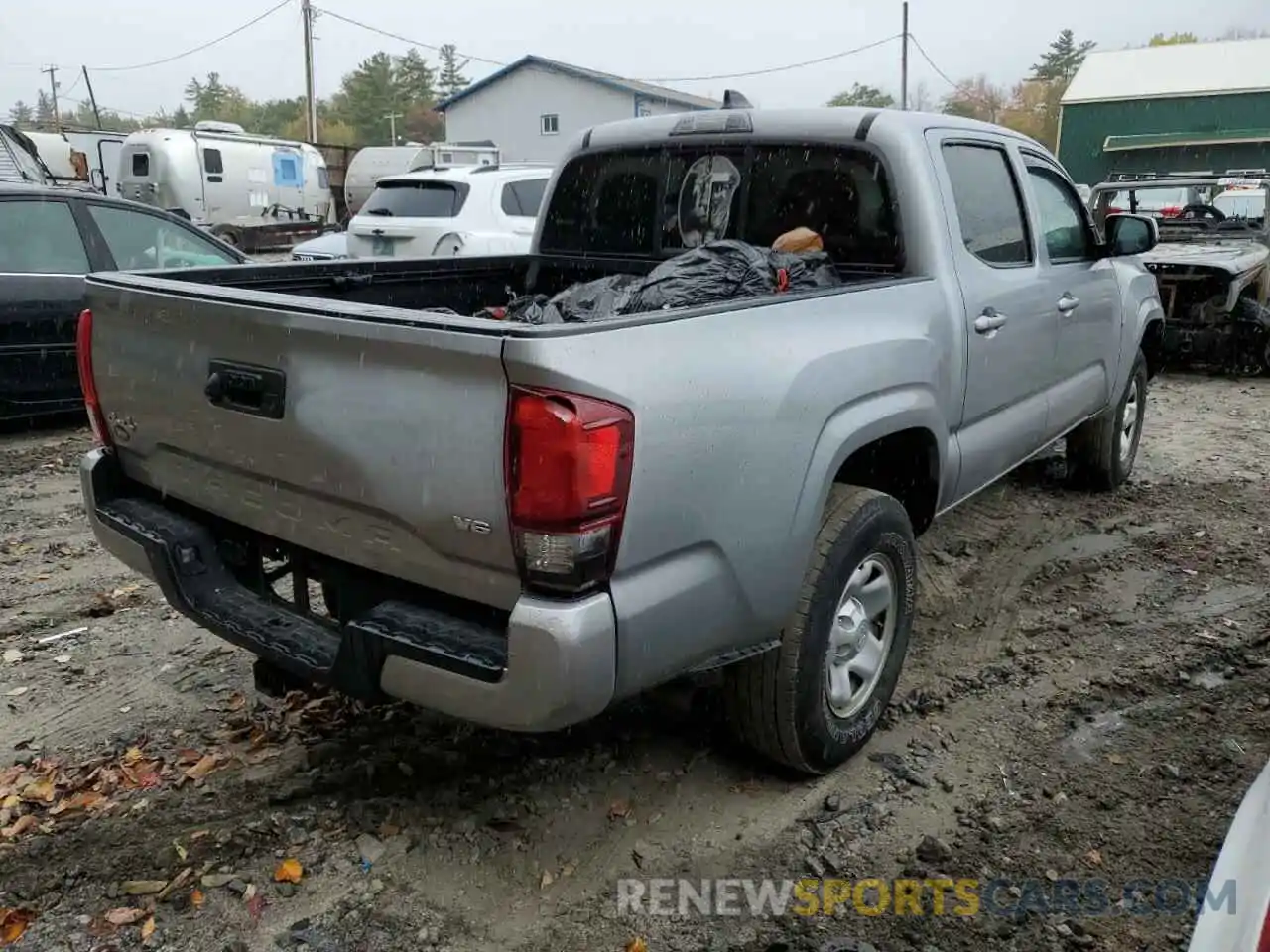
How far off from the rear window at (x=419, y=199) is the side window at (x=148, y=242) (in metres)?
3.39

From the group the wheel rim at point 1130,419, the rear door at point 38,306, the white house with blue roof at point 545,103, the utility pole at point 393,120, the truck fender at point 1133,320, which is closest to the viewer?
the truck fender at point 1133,320

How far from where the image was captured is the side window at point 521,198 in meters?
10.8

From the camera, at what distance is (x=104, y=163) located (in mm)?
24969

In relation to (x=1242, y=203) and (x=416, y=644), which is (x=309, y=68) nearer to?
(x=1242, y=203)

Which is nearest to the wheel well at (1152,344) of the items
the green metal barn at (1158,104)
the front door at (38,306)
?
the front door at (38,306)

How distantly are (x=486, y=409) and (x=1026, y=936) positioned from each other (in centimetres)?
178

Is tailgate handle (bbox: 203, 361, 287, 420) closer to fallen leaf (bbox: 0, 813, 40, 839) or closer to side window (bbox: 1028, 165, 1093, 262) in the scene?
fallen leaf (bbox: 0, 813, 40, 839)

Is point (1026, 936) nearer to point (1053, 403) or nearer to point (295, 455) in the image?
point (295, 455)

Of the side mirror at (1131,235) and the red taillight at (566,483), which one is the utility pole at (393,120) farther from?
the red taillight at (566,483)

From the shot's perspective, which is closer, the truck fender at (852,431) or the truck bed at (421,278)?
the truck fender at (852,431)

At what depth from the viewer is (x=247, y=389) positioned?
8.54ft

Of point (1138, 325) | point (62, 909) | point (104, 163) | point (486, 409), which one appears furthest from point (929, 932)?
point (104, 163)

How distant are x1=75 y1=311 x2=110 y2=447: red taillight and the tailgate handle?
66 centimetres

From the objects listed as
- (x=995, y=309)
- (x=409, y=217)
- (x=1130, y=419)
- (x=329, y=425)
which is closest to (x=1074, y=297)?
(x=995, y=309)
